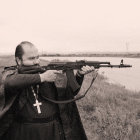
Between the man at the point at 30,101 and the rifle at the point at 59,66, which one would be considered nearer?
the man at the point at 30,101

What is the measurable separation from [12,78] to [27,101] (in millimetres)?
345

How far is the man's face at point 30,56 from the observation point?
14.1 feet

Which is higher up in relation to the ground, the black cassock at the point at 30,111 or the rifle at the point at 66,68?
the rifle at the point at 66,68

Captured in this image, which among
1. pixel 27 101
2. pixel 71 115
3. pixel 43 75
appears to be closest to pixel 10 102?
pixel 27 101

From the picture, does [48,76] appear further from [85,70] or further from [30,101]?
[85,70]

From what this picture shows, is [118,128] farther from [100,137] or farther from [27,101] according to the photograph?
[27,101]

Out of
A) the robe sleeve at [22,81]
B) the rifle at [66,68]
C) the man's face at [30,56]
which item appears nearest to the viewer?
the robe sleeve at [22,81]

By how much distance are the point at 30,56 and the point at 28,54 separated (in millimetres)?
35

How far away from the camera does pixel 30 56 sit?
14.1ft

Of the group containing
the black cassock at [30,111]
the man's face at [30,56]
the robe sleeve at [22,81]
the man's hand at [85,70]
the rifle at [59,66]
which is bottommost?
the black cassock at [30,111]

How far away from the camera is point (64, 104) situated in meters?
4.61

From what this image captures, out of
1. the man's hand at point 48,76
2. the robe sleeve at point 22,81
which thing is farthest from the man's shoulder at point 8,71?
the man's hand at point 48,76

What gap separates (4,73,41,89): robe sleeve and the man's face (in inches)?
7.8

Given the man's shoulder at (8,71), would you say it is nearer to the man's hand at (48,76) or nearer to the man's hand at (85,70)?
the man's hand at (48,76)
